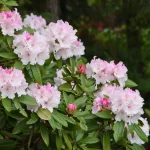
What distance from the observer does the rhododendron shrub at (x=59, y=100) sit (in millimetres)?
2045

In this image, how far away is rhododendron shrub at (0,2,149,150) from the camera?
2045mm

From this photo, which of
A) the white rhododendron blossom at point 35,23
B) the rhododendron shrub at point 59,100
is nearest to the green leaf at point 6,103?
the rhododendron shrub at point 59,100

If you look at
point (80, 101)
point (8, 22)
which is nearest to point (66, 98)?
point (80, 101)

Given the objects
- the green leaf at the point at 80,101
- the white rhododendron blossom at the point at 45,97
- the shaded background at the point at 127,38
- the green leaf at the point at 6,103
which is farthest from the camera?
the shaded background at the point at 127,38

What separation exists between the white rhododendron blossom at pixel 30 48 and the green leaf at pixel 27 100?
7.2 inches

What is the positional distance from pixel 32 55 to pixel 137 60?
7.37ft

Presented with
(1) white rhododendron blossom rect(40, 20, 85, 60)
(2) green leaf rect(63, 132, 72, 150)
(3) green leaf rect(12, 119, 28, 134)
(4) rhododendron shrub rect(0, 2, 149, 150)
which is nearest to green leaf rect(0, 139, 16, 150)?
(4) rhododendron shrub rect(0, 2, 149, 150)

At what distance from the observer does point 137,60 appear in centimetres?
417

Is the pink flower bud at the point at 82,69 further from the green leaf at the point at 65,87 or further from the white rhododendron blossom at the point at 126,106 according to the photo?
the white rhododendron blossom at the point at 126,106

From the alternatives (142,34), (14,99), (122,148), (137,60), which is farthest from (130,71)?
(14,99)

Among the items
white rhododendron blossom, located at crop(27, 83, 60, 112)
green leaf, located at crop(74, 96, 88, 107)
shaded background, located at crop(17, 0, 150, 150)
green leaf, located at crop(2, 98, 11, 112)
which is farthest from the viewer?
shaded background, located at crop(17, 0, 150, 150)

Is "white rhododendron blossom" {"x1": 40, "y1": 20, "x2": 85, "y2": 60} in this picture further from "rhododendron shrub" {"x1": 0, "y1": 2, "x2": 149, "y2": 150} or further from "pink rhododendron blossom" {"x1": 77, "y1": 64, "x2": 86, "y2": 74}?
"pink rhododendron blossom" {"x1": 77, "y1": 64, "x2": 86, "y2": 74}

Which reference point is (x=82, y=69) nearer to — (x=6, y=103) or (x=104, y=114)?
(x=104, y=114)

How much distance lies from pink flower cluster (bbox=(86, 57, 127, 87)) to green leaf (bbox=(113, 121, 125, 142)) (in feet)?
1.08
